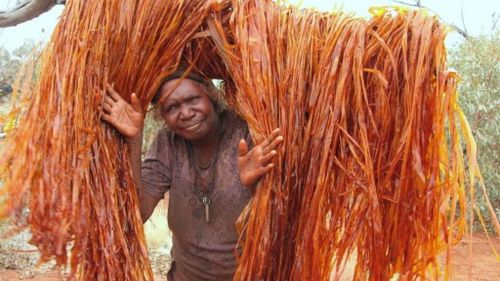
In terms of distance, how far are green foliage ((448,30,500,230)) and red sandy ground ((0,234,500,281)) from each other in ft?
1.44

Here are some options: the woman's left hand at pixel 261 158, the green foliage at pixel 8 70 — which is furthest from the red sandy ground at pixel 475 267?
the woman's left hand at pixel 261 158

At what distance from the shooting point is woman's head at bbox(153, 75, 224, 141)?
82.9 inches

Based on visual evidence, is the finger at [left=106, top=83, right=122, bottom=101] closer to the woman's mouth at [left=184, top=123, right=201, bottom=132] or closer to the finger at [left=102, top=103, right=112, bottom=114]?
the finger at [left=102, top=103, right=112, bottom=114]

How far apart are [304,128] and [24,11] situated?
9.63ft

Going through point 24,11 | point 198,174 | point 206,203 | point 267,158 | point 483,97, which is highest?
point 24,11

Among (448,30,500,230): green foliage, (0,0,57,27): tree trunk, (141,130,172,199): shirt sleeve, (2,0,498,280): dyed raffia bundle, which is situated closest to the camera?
(2,0,498,280): dyed raffia bundle

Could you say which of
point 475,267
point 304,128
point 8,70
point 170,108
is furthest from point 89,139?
point 8,70

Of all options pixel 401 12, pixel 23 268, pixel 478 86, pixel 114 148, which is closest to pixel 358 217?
pixel 401 12

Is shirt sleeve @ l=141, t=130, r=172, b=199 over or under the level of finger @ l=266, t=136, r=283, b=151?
under

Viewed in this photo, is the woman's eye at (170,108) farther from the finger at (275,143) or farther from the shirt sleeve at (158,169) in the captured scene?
the finger at (275,143)

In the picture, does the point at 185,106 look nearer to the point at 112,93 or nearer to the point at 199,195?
the point at 112,93

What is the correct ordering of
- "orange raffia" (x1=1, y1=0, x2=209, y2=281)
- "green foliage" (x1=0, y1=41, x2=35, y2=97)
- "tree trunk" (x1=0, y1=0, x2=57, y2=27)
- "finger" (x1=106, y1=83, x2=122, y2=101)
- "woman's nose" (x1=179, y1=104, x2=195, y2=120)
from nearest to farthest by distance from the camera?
1. "orange raffia" (x1=1, y1=0, x2=209, y2=281)
2. "finger" (x1=106, y1=83, x2=122, y2=101)
3. "woman's nose" (x1=179, y1=104, x2=195, y2=120)
4. "tree trunk" (x1=0, y1=0, x2=57, y2=27)
5. "green foliage" (x1=0, y1=41, x2=35, y2=97)

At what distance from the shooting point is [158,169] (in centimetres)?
230

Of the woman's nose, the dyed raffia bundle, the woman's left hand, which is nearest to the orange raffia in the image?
the dyed raffia bundle
